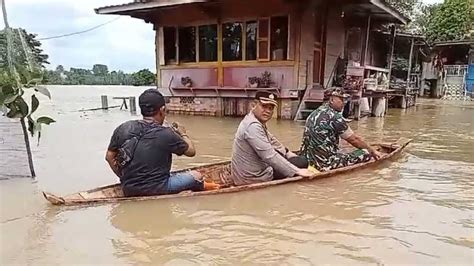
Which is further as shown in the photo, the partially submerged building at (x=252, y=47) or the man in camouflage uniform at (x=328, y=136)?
the partially submerged building at (x=252, y=47)

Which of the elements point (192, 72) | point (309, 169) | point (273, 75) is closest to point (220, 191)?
point (309, 169)

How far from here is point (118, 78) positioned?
33.8 m

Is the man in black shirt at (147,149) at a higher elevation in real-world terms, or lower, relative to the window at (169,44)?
lower

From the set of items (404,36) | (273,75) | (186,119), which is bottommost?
(186,119)

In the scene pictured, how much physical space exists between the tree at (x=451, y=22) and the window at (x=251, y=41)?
50.3 feet

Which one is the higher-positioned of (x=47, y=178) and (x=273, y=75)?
(x=273, y=75)

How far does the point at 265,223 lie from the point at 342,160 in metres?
2.18

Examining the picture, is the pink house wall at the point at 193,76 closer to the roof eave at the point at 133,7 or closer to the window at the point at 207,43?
the window at the point at 207,43

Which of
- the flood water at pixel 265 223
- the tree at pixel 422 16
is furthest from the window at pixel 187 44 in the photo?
the tree at pixel 422 16

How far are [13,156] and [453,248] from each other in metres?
6.44

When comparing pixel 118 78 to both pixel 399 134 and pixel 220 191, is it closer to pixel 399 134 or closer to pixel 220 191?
pixel 399 134

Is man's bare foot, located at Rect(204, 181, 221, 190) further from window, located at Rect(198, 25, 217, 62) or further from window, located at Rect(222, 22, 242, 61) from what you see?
window, located at Rect(198, 25, 217, 62)

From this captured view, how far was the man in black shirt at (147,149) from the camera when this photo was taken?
13.9 ft

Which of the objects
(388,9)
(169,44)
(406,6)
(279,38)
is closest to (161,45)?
(169,44)
